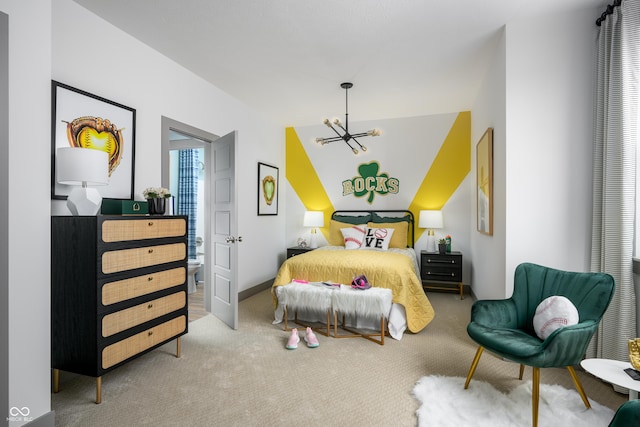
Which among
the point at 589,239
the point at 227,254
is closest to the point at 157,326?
the point at 227,254

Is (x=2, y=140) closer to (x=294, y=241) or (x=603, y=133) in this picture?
(x=603, y=133)

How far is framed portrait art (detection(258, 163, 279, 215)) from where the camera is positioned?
201 inches

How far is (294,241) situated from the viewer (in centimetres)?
596

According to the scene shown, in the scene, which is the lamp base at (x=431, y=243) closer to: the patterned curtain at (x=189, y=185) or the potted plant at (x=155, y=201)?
the potted plant at (x=155, y=201)

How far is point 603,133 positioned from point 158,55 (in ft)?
12.7

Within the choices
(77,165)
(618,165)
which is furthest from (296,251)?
(618,165)

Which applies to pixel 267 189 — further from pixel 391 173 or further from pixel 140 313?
pixel 140 313

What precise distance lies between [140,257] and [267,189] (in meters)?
3.08

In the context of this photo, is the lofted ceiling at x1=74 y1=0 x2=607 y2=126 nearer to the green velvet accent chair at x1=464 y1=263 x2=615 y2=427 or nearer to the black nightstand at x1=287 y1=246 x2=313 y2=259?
the green velvet accent chair at x1=464 y1=263 x2=615 y2=427

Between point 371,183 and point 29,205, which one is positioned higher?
point 371,183

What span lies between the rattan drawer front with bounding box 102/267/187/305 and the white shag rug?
2.01 m

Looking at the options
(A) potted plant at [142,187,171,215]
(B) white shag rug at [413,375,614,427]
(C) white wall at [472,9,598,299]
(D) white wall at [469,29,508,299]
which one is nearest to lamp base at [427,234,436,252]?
(D) white wall at [469,29,508,299]

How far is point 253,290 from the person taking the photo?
4.87 meters

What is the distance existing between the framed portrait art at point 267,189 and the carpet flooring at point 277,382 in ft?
7.63
